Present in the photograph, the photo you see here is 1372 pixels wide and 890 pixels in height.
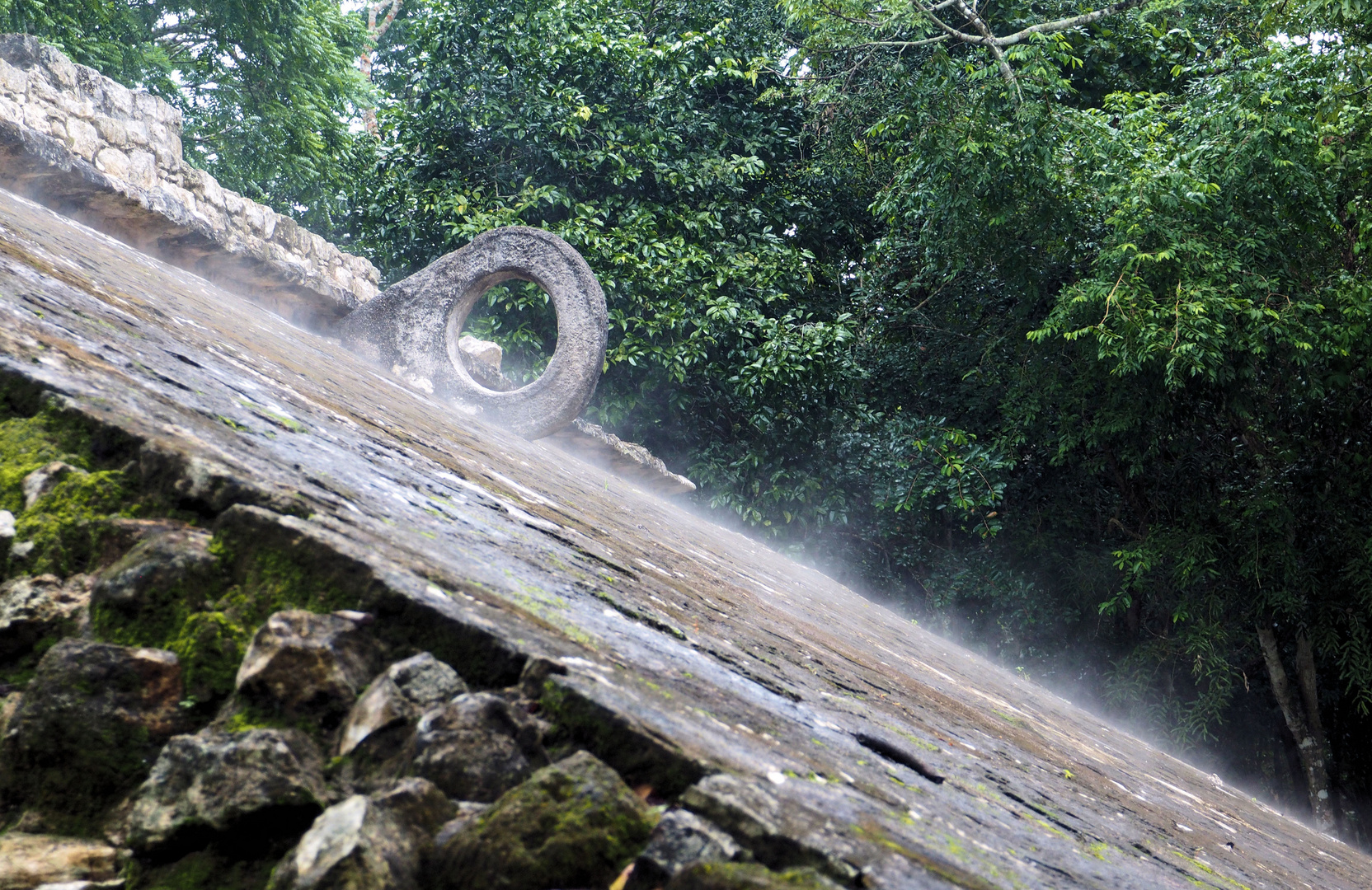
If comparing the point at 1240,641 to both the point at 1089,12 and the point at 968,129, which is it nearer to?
the point at 968,129

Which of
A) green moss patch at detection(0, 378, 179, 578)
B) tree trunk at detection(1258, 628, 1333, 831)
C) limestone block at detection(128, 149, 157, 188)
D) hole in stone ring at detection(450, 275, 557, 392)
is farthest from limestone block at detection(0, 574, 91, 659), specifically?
tree trunk at detection(1258, 628, 1333, 831)

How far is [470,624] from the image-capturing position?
82cm

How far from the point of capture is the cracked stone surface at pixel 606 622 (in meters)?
0.83

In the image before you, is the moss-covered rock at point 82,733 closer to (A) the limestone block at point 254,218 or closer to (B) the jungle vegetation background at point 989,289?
(A) the limestone block at point 254,218

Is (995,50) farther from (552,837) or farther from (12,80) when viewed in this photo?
(552,837)

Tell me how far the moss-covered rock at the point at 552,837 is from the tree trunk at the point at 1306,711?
438 inches

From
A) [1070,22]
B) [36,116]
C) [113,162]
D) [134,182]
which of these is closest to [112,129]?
[113,162]

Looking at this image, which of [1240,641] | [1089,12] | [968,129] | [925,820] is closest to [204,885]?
[925,820]

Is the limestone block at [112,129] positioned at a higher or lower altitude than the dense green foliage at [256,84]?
lower

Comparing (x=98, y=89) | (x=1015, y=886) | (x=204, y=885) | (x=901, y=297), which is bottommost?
(x=204, y=885)

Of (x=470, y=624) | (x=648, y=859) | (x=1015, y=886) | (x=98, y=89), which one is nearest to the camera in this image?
(x=648, y=859)

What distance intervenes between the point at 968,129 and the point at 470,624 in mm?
9439

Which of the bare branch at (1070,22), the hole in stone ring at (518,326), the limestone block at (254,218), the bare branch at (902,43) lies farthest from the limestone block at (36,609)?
the bare branch at (1070,22)

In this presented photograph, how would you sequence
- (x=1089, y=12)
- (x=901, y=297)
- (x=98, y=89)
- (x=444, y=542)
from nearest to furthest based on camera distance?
(x=444, y=542), (x=98, y=89), (x=1089, y=12), (x=901, y=297)
